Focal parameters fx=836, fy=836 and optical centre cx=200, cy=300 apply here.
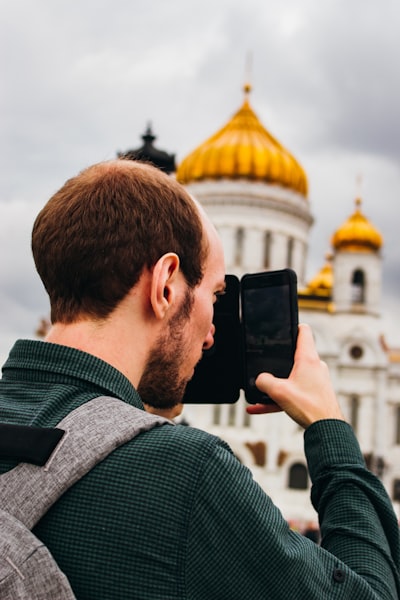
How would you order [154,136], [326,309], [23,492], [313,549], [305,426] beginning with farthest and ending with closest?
[326,309] → [154,136] → [305,426] → [313,549] → [23,492]

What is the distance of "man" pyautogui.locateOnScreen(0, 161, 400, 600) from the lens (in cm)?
108

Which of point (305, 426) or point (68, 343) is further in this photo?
point (305, 426)

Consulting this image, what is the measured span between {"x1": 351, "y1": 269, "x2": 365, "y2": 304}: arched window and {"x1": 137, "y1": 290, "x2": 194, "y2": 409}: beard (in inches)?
1110

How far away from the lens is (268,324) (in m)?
1.74

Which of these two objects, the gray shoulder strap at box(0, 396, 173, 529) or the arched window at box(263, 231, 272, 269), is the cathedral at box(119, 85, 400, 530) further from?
the gray shoulder strap at box(0, 396, 173, 529)

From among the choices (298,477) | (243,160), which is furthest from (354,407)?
(243,160)

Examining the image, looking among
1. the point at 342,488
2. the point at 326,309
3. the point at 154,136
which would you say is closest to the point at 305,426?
the point at 342,488

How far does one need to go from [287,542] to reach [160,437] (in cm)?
23

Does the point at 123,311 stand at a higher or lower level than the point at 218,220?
lower

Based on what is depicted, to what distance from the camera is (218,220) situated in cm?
2967

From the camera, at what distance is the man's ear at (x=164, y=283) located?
4.18 ft

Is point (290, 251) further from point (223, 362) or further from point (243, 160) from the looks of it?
point (223, 362)

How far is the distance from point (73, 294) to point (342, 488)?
513 millimetres

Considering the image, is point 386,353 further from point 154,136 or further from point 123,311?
point 123,311
